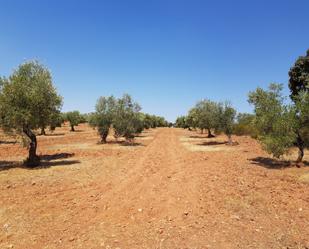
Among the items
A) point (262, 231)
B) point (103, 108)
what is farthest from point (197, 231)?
point (103, 108)

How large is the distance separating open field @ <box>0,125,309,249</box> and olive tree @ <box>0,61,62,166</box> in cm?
420

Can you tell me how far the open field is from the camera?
927cm

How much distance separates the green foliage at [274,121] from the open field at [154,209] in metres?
3.07

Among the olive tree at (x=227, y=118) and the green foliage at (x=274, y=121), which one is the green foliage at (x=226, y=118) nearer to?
the olive tree at (x=227, y=118)

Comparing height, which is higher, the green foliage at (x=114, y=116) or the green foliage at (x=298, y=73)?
the green foliage at (x=298, y=73)

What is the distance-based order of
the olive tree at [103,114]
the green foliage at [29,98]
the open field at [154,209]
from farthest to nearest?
the olive tree at [103,114], the green foliage at [29,98], the open field at [154,209]

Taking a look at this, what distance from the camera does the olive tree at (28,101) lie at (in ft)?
75.9

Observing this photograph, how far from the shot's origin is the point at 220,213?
11648mm

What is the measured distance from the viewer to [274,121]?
25.2 metres

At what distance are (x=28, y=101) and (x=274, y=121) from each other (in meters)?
19.3

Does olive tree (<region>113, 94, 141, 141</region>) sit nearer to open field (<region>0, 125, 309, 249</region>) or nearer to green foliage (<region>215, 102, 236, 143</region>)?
green foliage (<region>215, 102, 236, 143</region>)

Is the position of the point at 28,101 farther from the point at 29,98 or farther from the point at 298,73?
the point at 298,73

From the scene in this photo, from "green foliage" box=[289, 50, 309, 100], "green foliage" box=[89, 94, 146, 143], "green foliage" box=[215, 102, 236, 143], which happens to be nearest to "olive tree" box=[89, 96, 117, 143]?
"green foliage" box=[89, 94, 146, 143]

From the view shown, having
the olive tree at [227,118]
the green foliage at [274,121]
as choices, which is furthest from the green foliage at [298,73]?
the green foliage at [274,121]
